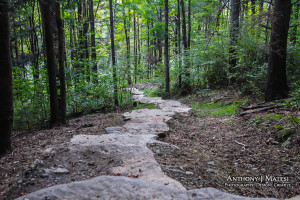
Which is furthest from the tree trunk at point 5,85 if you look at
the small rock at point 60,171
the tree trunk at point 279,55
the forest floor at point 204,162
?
the tree trunk at point 279,55

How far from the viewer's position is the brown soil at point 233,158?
2.82 metres

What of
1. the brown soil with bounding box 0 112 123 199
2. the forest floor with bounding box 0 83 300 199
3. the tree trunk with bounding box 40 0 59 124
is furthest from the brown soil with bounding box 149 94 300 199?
the tree trunk with bounding box 40 0 59 124

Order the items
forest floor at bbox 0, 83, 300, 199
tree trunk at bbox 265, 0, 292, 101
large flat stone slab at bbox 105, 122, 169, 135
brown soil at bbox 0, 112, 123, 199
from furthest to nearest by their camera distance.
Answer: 1. tree trunk at bbox 265, 0, 292, 101
2. large flat stone slab at bbox 105, 122, 169, 135
3. forest floor at bbox 0, 83, 300, 199
4. brown soil at bbox 0, 112, 123, 199

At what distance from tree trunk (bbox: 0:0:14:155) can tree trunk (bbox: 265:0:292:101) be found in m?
6.91

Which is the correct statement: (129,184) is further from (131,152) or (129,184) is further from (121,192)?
(131,152)

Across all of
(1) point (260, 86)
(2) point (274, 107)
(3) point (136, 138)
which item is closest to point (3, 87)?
(3) point (136, 138)

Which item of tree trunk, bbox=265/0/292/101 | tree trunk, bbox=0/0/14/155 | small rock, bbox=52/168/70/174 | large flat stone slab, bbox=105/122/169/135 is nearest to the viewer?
small rock, bbox=52/168/70/174

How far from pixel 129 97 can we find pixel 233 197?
1080 centimetres

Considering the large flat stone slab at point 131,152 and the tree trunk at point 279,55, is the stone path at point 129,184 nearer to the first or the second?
the large flat stone slab at point 131,152

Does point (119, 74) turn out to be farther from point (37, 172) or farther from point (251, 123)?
point (37, 172)

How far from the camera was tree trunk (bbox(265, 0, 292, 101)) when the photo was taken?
588cm

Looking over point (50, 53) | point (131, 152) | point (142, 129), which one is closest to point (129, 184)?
point (131, 152)

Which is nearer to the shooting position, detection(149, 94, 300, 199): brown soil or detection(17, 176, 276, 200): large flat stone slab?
detection(17, 176, 276, 200): large flat stone slab

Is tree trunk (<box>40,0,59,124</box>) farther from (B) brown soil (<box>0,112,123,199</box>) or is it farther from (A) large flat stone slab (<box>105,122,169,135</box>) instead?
(B) brown soil (<box>0,112,123,199</box>)
